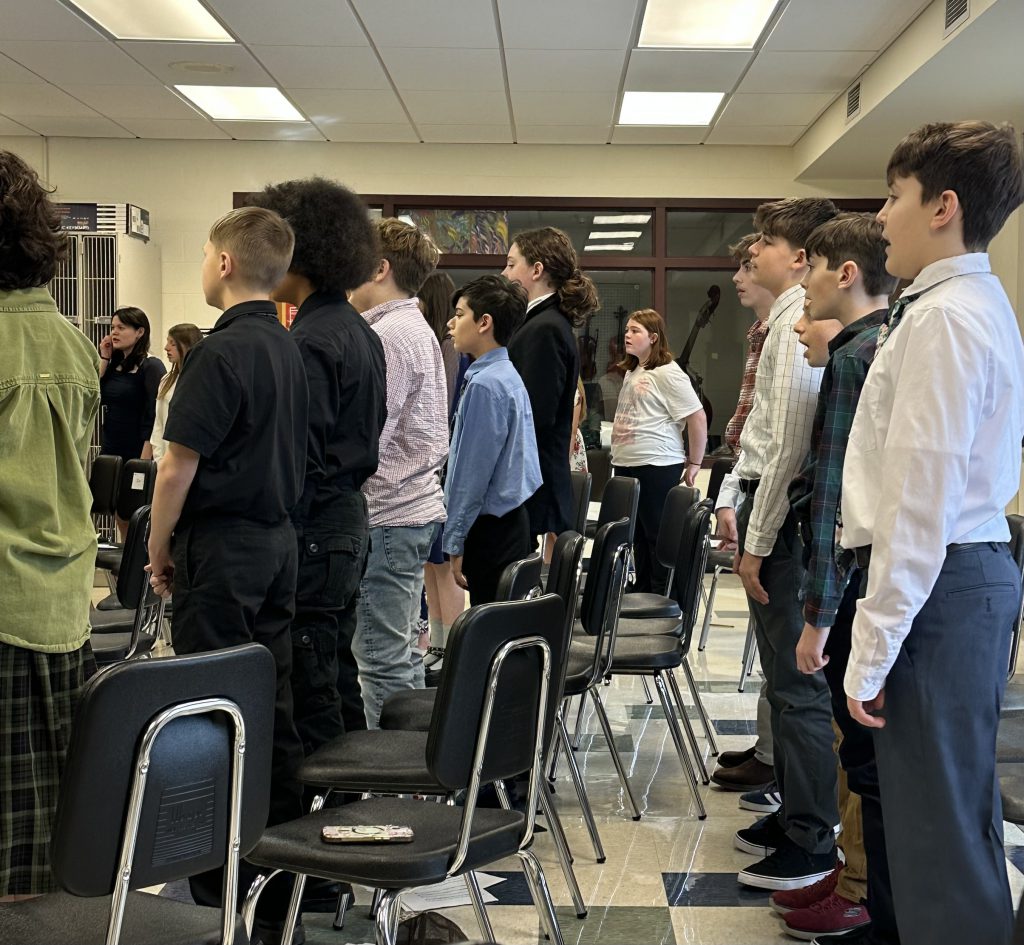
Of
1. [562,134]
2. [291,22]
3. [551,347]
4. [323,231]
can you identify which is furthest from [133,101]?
[323,231]

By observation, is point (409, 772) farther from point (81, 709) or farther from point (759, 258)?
point (759, 258)

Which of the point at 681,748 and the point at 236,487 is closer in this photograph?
the point at 236,487

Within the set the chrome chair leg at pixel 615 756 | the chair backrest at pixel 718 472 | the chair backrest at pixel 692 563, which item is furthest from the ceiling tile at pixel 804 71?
the chrome chair leg at pixel 615 756

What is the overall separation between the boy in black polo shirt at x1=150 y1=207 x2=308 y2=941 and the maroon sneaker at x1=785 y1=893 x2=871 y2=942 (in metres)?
1.07

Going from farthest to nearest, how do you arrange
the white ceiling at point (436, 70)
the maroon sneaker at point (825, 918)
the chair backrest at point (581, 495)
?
1. the white ceiling at point (436, 70)
2. the chair backrest at point (581, 495)
3. the maroon sneaker at point (825, 918)

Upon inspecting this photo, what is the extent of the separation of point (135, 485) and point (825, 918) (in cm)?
315

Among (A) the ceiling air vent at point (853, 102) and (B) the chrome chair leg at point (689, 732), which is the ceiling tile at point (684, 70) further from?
(B) the chrome chair leg at point (689, 732)

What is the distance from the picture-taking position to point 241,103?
7836 mm

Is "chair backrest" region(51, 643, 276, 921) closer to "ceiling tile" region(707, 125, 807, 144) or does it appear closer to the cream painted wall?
"ceiling tile" region(707, 125, 807, 144)

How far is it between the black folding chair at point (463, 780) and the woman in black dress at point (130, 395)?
5.29 m

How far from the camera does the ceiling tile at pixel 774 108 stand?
752 cm

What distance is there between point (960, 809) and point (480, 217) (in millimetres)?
7811

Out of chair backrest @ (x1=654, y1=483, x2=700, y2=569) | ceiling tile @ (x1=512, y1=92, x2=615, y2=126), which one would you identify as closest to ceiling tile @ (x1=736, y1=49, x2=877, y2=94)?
ceiling tile @ (x1=512, y1=92, x2=615, y2=126)

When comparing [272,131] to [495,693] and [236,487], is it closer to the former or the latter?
[236,487]
